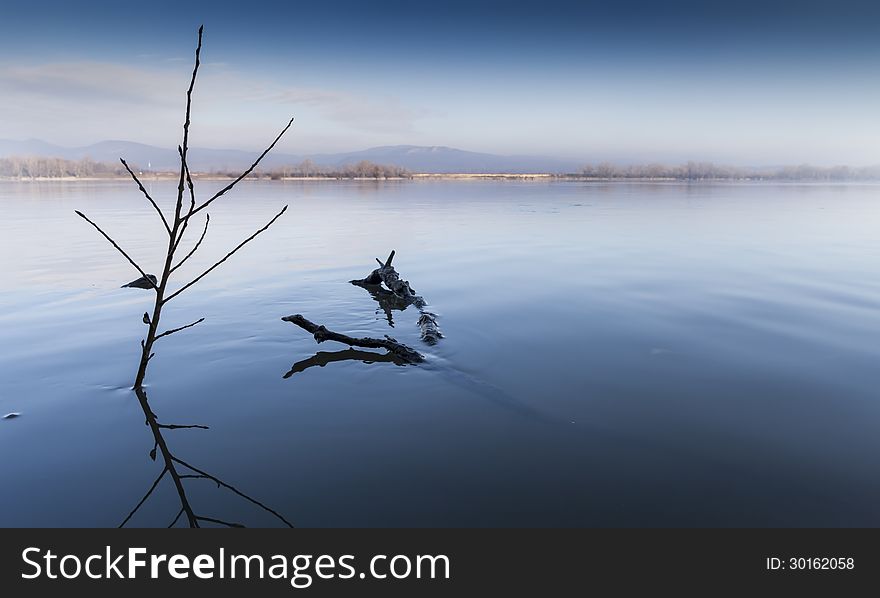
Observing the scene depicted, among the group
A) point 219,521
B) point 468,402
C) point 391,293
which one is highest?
point 391,293

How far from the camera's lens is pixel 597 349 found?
991 cm

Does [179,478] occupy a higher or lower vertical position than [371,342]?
lower

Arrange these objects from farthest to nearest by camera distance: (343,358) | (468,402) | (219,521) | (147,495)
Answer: (343,358), (468,402), (147,495), (219,521)

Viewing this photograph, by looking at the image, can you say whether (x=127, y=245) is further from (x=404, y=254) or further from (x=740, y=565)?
(x=740, y=565)

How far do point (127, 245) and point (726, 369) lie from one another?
22587 mm

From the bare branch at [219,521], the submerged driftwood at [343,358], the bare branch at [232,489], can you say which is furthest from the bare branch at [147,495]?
the submerged driftwood at [343,358]

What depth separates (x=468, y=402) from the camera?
7617mm

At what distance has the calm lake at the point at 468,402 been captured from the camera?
17.2ft

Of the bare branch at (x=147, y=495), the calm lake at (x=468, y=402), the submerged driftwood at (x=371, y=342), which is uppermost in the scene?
the submerged driftwood at (x=371, y=342)

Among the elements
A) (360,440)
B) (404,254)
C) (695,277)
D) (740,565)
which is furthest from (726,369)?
(404,254)

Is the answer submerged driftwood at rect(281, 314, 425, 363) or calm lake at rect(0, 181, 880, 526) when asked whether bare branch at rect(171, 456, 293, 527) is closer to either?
calm lake at rect(0, 181, 880, 526)

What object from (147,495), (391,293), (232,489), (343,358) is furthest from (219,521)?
(391,293)

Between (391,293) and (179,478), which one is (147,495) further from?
(391,293)

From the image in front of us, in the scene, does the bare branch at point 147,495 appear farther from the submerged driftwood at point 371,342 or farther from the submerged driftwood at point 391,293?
the submerged driftwood at point 391,293
